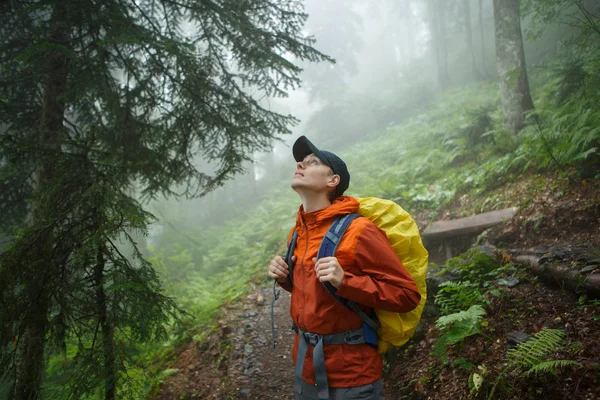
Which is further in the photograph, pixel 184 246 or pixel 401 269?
pixel 184 246

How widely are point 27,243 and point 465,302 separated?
14.6ft

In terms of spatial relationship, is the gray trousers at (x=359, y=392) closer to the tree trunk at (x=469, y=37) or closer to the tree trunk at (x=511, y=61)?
the tree trunk at (x=511, y=61)

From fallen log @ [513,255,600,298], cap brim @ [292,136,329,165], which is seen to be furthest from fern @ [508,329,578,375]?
cap brim @ [292,136,329,165]

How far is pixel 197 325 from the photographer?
7137 millimetres

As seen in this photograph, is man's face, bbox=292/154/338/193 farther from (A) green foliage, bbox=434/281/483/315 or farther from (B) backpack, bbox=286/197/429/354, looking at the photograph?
(A) green foliage, bbox=434/281/483/315

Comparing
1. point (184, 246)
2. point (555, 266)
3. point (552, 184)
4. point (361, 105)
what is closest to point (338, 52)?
point (361, 105)

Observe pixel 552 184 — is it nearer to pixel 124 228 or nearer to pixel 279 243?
pixel 124 228

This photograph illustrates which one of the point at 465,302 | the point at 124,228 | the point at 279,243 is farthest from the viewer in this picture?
the point at 279,243

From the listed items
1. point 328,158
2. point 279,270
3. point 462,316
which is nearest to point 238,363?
point 279,270

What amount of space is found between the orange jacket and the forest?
3.99 ft

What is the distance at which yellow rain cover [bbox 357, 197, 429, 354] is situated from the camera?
2.25 meters

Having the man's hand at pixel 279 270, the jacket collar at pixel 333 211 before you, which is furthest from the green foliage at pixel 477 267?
the man's hand at pixel 279 270

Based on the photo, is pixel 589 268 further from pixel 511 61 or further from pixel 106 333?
pixel 511 61

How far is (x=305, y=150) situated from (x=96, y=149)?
2.98 m
